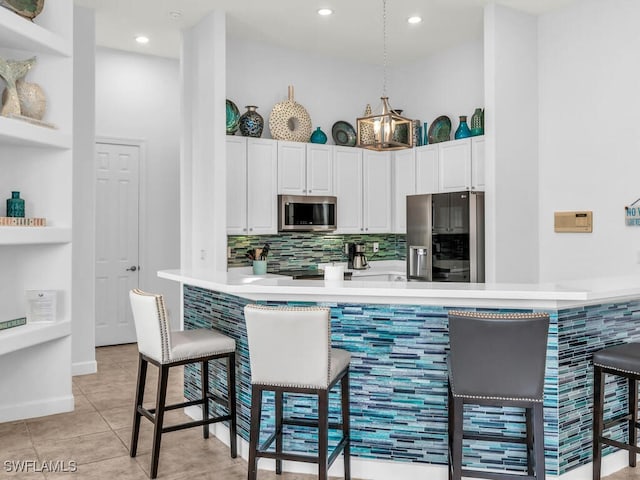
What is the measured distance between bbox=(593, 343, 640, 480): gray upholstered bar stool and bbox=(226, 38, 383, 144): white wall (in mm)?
3860

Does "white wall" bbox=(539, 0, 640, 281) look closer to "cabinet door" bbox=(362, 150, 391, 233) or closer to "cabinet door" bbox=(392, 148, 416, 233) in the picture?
"cabinet door" bbox=(392, 148, 416, 233)

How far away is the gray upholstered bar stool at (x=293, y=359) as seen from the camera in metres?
2.52

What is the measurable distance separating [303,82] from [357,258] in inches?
77.9

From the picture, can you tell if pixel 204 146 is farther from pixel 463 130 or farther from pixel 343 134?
pixel 463 130

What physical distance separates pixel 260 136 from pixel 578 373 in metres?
3.70

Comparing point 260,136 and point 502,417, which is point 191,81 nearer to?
point 260,136

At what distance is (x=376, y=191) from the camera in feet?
20.4

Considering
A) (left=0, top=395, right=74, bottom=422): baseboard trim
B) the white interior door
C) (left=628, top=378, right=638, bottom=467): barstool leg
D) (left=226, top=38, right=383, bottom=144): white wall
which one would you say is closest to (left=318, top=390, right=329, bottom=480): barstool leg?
(left=628, top=378, right=638, bottom=467): barstool leg

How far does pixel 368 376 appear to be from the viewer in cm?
298

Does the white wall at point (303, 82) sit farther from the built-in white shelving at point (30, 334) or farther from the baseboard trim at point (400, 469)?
the baseboard trim at point (400, 469)

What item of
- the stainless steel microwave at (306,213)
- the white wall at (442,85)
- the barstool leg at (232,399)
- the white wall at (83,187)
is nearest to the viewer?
the barstool leg at (232,399)

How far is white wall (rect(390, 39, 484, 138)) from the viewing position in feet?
18.5

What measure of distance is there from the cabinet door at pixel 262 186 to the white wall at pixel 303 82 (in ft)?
1.25

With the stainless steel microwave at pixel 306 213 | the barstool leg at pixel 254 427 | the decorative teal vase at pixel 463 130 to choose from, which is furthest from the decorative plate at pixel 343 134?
the barstool leg at pixel 254 427
